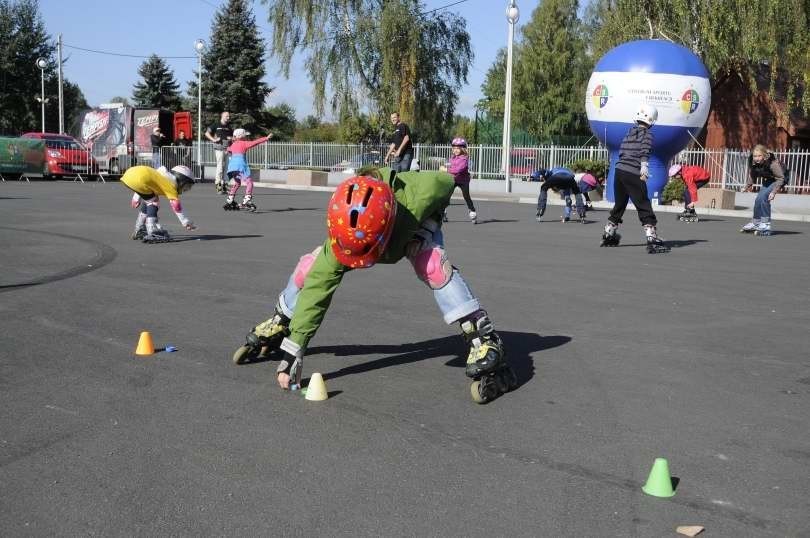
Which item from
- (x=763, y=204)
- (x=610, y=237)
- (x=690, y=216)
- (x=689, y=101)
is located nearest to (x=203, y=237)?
(x=610, y=237)

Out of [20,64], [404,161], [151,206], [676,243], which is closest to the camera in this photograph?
[151,206]

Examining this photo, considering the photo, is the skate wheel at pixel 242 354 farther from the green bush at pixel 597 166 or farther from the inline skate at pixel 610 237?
the green bush at pixel 597 166

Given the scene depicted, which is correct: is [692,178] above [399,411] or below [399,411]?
above

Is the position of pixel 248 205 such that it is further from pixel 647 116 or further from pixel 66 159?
pixel 66 159

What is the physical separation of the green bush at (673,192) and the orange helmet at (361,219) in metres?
20.9

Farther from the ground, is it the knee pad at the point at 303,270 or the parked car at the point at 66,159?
the parked car at the point at 66,159

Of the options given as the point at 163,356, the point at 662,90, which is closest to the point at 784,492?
the point at 163,356

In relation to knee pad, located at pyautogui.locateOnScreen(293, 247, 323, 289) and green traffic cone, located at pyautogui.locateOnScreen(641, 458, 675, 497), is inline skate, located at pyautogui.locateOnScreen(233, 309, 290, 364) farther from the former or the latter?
green traffic cone, located at pyautogui.locateOnScreen(641, 458, 675, 497)

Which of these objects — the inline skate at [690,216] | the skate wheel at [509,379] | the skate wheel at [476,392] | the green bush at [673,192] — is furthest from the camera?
the green bush at [673,192]

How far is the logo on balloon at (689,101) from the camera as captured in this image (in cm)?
2434

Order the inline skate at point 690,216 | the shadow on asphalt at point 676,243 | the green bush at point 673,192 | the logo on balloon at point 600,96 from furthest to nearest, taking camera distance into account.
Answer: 1. the logo on balloon at point 600,96
2. the green bush at point 673,192
3. the inline skate at point 690,216
4. the shadow on asphalt at point 676,243

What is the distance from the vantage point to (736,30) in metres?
29.8

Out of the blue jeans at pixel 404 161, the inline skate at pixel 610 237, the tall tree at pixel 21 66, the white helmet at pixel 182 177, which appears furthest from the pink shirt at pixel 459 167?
the tall tree at pixel 21 66

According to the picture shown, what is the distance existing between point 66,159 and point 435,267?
95.3 ft
